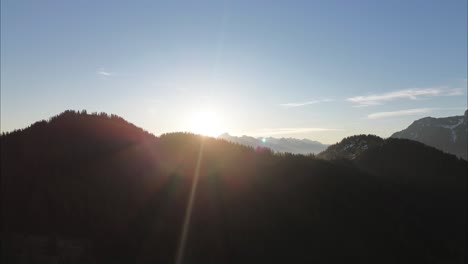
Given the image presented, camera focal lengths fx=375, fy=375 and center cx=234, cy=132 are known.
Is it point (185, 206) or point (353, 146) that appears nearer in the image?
point (185, 206)

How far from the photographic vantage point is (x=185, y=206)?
1498 cm

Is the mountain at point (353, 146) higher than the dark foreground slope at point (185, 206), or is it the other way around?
the mountain at point (353, 146)

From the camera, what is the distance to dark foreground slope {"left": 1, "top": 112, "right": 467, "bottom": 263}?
38.3ft

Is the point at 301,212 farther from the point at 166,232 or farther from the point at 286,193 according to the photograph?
the point at 166,232

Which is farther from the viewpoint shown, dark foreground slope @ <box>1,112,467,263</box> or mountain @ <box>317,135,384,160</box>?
mountain @ <box>317,135,384,160</box>

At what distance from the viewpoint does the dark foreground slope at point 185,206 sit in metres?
11.7

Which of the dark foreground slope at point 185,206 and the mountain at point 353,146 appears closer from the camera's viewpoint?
the dark foreground slope at point 185,206

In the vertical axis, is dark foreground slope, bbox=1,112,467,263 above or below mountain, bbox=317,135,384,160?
below

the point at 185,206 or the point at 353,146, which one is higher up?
the point at 353,146

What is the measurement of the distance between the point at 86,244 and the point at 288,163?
14.0 meters

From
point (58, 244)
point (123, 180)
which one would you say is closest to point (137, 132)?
point (123, 180)

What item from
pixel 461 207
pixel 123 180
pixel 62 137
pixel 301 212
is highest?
pixel 62 137

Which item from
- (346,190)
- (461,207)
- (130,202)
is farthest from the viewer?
(461,207)

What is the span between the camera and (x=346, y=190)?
2088cm
